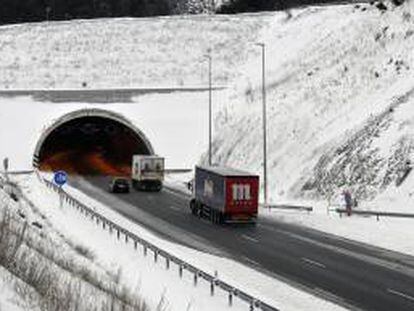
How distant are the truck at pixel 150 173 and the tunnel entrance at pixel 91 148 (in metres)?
15.9

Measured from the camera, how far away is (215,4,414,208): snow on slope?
52406 mm

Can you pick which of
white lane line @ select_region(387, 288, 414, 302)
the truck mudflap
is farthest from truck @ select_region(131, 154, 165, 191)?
white lane line @ select_region(387, 288, 414, 302)

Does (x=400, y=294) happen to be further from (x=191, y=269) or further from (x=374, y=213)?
(x=374, y=213)

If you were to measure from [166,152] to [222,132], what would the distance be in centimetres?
613

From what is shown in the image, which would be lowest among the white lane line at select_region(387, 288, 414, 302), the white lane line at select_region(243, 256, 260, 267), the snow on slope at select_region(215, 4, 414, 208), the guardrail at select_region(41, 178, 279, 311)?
the white lane line at select_region(243, 256, 260, 267)

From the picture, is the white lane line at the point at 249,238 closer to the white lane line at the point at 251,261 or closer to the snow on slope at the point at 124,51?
the white lane line at the point at 251,261

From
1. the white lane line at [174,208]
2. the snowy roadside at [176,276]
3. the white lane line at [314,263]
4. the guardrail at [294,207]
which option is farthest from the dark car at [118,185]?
the white lane line at [314,263]

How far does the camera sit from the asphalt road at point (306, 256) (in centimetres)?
2745

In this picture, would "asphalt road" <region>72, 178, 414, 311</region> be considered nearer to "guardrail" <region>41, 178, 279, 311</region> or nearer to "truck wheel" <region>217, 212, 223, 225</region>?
"truck wheel" <region>217, 212, 223, 225</region>

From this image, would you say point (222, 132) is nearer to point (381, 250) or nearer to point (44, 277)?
point (381, 250)

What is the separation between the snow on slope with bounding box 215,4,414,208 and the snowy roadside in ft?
47.4

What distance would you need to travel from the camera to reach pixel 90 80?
8556 centimetres

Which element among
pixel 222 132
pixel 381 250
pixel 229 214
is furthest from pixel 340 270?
pixel 222 132

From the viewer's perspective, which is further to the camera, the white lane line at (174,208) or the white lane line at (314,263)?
the white lane line at (174,208)
